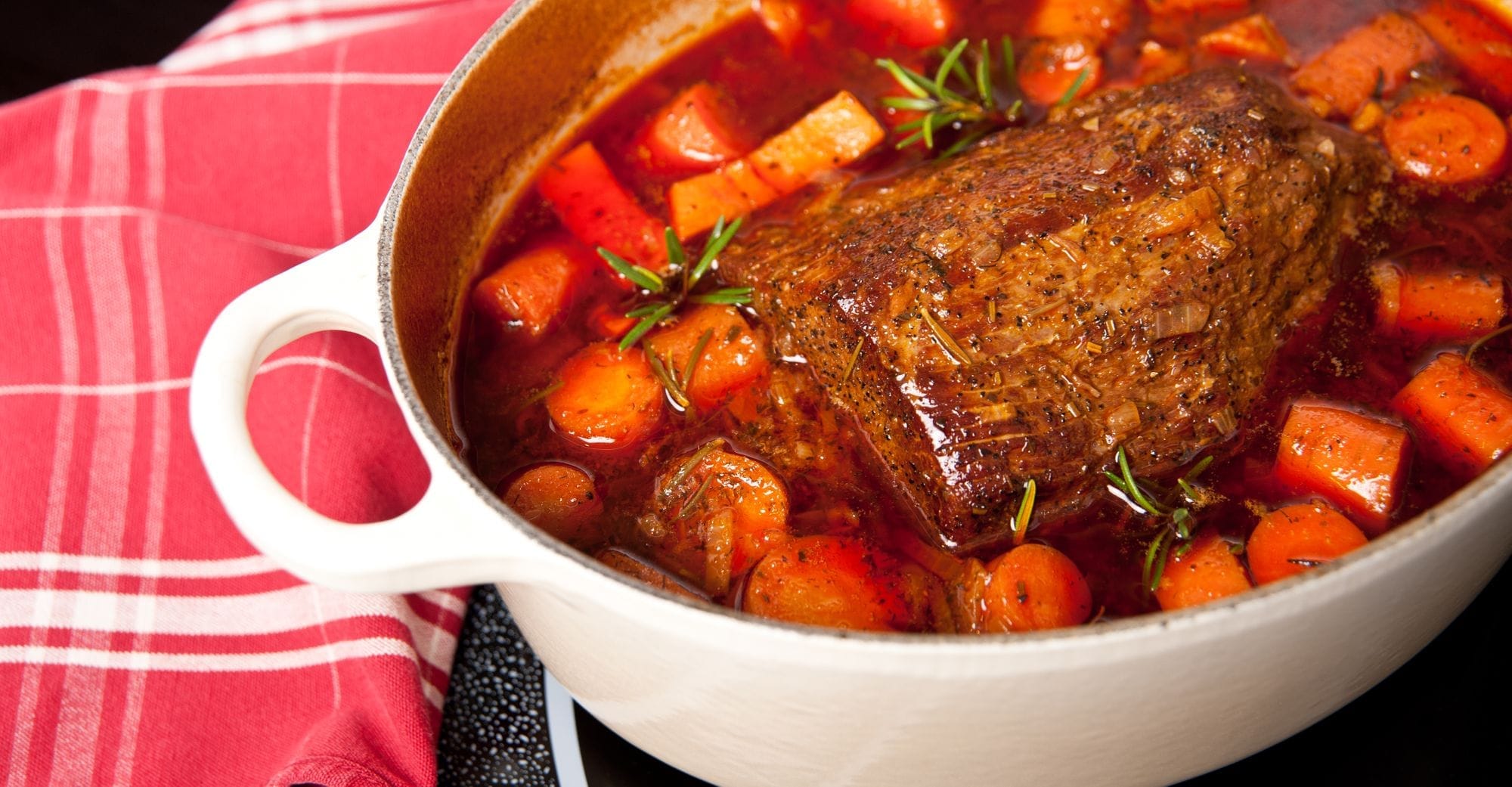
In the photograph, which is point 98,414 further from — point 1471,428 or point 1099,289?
point 1471,428

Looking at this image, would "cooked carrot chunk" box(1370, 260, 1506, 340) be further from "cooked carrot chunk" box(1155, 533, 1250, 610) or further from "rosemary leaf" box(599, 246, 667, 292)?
"rosemary leaf" box(599, 246, 667, 292)

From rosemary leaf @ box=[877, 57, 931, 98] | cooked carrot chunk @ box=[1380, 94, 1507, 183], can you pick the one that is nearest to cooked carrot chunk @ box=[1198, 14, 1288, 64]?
cooked carrot chunk @ box=[1380, 94, 1507, 183]

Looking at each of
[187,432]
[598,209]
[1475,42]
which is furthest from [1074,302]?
[187,432]

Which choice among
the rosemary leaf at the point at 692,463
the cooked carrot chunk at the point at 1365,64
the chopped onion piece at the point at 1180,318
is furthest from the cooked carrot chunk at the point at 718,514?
the cooked carrot chunk at the point at 1365,64

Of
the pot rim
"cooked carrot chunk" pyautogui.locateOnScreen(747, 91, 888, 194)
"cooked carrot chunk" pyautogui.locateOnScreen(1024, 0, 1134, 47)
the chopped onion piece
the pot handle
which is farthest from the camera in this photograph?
"cooked carrot chunk" pyautogui.locateOnScreen(1024, 0, 1134, 47)

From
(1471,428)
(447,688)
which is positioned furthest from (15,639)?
(1471,428)

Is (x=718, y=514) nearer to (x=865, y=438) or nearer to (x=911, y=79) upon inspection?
(x=865, y=438)
